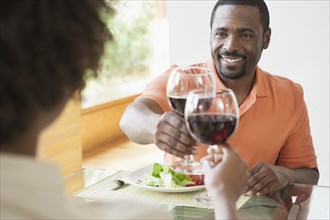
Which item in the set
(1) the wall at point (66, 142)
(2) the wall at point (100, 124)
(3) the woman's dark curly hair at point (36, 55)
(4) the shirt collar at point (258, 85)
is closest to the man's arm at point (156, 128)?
(4) the shirt collar at point (258, 85)

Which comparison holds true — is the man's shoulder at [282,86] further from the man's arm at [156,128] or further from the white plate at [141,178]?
the white plate at [141,178]

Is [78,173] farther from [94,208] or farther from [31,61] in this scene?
[31,61]

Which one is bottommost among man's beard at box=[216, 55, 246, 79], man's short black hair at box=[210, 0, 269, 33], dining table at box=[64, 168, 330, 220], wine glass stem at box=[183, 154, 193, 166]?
dining table at box=[64, 168, 330, 220]

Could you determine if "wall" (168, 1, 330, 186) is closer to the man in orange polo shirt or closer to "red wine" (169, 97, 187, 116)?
the man in orange polo shirt

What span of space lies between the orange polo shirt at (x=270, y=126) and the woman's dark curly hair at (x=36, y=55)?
147 centimetres

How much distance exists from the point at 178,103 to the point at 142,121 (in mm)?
352

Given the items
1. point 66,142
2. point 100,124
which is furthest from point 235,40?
point 100,124

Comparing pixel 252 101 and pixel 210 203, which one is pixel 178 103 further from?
pixel 252 101

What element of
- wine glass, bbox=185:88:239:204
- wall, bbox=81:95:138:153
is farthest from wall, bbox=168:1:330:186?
wall, bbox=81:95:138:153

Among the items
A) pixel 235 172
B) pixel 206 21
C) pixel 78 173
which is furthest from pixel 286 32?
pixel 235 172

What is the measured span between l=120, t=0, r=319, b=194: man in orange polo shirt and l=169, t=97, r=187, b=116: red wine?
37cm

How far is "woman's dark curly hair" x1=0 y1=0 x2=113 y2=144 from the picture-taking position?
0.68 m

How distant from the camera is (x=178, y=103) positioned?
5.67 feet

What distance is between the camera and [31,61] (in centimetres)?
69
